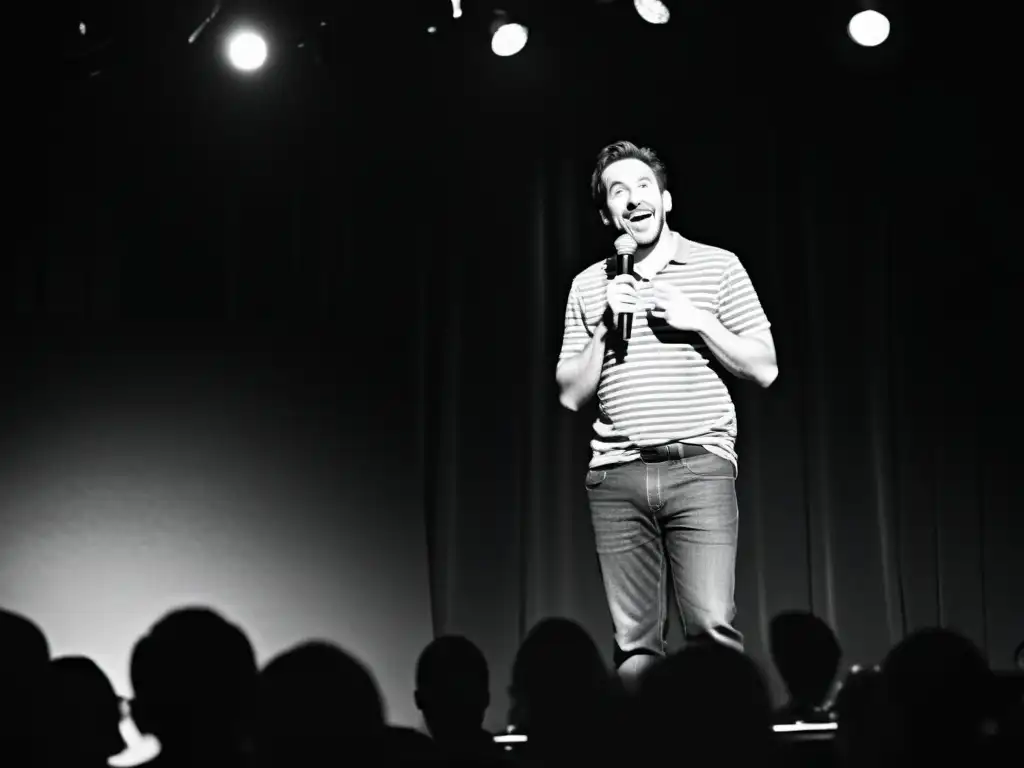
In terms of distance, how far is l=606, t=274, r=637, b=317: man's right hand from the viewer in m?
2.55

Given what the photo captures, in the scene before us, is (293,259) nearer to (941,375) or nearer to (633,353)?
(633,353)

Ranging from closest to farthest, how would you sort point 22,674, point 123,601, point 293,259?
point 22,674 < point 123,601 < point 293,259

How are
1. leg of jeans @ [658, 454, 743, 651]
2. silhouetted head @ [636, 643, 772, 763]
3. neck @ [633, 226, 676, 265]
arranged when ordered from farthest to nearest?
neck @ [633, 226, 676, 265] < leg of jeans @ [658, 454, 743, 651] < silhouetted head @ [636, 643, 772, 763]

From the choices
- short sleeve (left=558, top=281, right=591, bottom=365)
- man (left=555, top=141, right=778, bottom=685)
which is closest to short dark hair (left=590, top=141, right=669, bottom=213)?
man (left=555, top=141, right=778, bottom=685)

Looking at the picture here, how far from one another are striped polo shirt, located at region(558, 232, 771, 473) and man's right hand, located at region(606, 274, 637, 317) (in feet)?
0.16

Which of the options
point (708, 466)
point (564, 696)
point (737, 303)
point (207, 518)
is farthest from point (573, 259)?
point (564, 696)

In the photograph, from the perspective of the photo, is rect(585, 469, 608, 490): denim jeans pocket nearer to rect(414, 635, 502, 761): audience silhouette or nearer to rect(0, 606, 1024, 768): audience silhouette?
Answer: rect(414, 635, 502, 761): audience silhouette

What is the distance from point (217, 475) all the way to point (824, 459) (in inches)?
96.4

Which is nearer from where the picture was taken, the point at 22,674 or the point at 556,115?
the point at 22,674

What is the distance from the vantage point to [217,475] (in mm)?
4477

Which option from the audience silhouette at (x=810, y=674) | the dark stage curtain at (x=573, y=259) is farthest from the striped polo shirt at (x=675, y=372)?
the dark stage curtain at (x=573, y=259)

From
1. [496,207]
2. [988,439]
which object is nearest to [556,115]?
[496,207]

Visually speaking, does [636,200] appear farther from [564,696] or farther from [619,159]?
[564,696]

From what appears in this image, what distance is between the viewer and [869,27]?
4516mm
